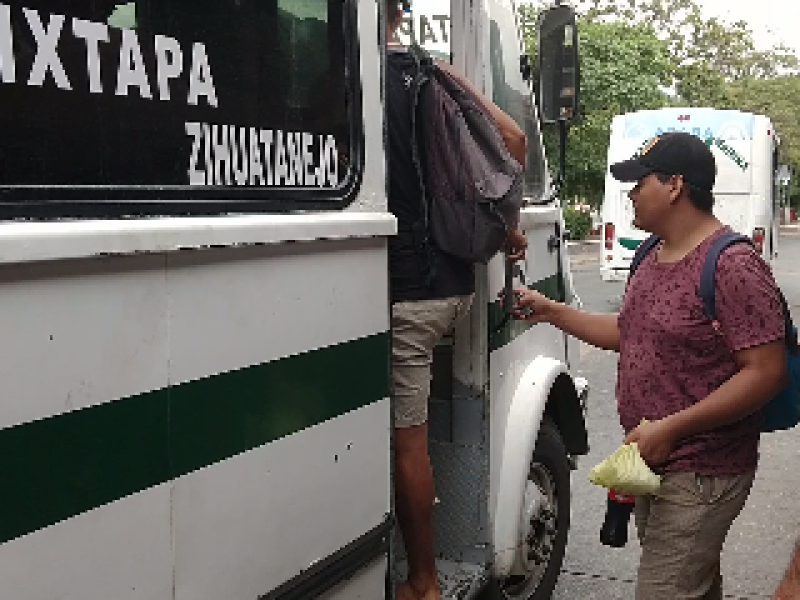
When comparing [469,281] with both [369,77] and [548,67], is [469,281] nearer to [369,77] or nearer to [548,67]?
[369,77]

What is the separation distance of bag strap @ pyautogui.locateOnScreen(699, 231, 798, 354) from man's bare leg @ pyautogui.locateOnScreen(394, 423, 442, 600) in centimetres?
86

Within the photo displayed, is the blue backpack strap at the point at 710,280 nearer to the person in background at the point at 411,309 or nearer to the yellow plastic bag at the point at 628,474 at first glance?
the yellow plastic bag at the point at 628,474

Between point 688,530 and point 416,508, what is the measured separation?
759 millimetres

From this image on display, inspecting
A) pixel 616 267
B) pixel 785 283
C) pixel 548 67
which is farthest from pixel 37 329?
pixel 785 283

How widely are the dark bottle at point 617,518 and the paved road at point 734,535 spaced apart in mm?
1485

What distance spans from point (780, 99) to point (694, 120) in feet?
117

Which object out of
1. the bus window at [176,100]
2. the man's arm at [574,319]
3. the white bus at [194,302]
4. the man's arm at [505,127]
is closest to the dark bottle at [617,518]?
the man's arm at [574,319]

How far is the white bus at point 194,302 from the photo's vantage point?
165 centimetres

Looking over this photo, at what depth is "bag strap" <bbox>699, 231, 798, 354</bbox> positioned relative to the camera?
8.80ft

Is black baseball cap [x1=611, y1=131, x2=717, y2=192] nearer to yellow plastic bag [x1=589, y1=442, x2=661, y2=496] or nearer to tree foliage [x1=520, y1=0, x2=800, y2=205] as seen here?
yellow plastic bag [x1=589, y1=442, x2=661, y2=496]

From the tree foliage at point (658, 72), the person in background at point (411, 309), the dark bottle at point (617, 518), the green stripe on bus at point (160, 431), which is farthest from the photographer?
the tree foliage at point (658, 72)

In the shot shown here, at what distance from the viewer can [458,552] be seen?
3404mm

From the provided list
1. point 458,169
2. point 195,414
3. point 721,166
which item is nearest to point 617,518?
point 458,169

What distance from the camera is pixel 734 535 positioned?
528cm
